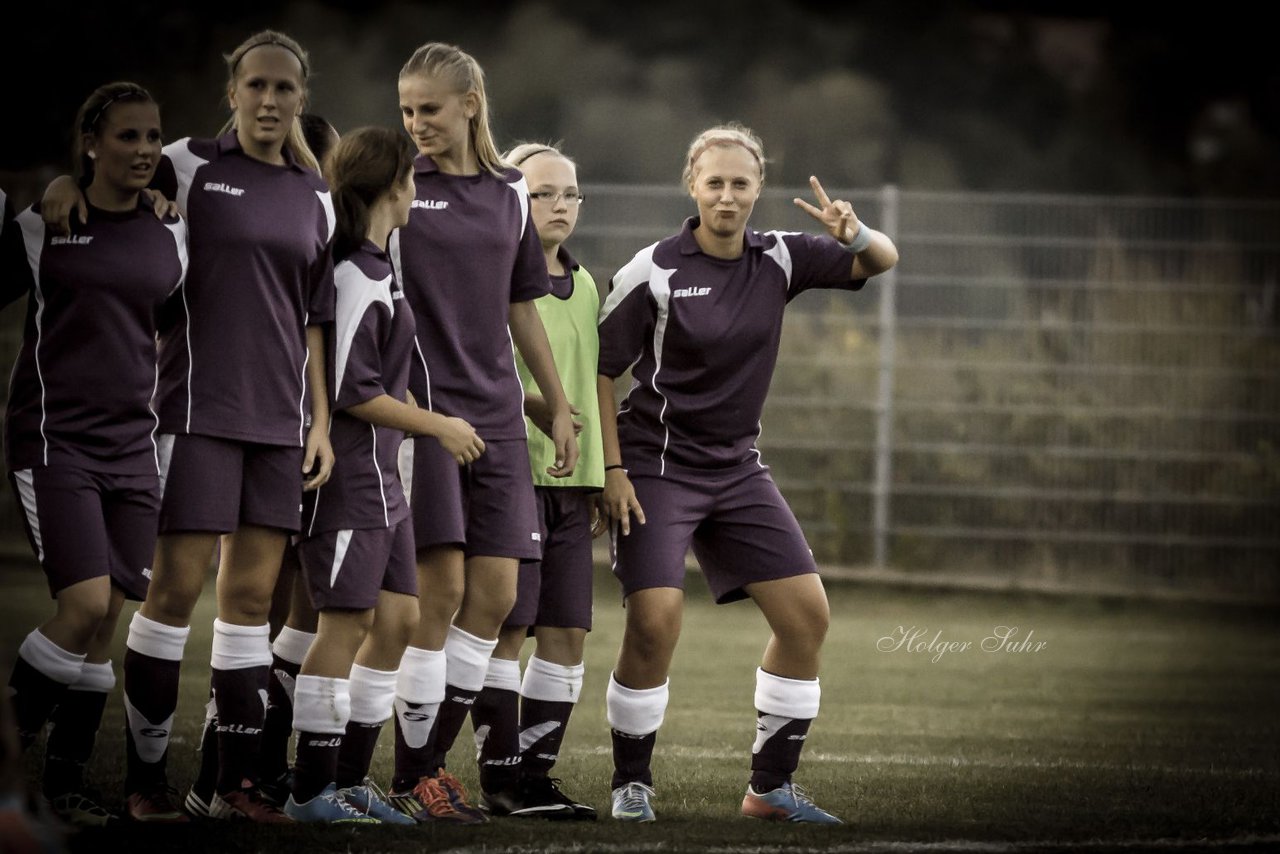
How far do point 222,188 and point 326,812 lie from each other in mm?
1574

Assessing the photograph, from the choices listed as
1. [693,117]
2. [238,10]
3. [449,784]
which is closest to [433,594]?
[449,784]

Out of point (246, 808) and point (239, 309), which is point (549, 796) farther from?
point (239, 309)

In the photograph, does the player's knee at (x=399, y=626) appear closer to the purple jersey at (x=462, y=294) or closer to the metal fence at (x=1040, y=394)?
the purple jersey at (x=462, y=294)

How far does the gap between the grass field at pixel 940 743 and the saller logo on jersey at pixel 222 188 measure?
1.55 meters

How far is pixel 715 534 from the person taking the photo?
223 inches

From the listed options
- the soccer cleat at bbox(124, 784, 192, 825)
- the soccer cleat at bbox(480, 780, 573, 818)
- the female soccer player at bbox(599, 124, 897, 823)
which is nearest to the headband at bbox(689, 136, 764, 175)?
the female soccer player at bbox(599, 124, 897, 823)

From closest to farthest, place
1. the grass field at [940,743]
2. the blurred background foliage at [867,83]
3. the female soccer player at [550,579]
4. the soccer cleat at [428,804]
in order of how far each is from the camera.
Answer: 1. the grass field at [940,743]
2. the soccer cleat at [428,804]
3. the female soccer player at [550,579]
4. the blurred background foliage at [867,83]

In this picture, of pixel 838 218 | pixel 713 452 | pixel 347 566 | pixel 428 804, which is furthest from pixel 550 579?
pixel 838 218

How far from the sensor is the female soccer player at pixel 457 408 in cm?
513

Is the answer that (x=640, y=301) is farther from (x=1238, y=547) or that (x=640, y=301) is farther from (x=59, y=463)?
(x=1238, y=547)

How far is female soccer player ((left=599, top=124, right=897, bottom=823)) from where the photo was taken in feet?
18.0

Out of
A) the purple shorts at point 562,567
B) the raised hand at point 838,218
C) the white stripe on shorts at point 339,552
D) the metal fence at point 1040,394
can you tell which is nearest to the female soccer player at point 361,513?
the white stripe on shorts at point 339,552

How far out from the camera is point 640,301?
18.6 ft

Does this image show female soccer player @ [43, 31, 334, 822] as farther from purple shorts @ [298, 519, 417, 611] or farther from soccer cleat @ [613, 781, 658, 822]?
soccer cleat @ [613, 781, 658, 822]
